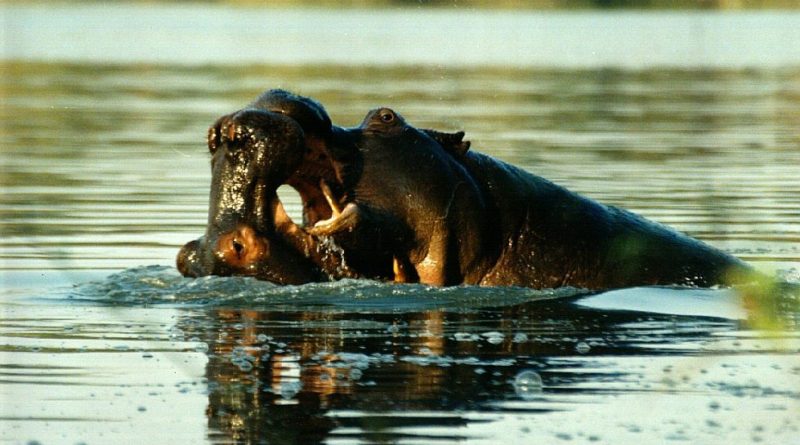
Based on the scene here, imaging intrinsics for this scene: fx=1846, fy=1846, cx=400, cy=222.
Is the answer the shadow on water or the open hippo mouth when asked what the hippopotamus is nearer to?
the open hippo mouth

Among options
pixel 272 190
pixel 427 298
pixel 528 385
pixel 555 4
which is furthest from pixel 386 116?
pixel 555 4

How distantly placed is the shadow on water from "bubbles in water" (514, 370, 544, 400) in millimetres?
11

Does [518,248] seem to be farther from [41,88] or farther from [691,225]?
[41,88]

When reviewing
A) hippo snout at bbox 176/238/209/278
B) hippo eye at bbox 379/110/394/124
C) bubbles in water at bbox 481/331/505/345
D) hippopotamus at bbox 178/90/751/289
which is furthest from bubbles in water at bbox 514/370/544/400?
hippo snout at bbox 176/238/209/278

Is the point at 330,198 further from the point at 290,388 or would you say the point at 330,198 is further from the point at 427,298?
the point at 290,388

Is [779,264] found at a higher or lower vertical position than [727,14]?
lower

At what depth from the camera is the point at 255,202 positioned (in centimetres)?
805

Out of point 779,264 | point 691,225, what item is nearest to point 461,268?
point 779,264

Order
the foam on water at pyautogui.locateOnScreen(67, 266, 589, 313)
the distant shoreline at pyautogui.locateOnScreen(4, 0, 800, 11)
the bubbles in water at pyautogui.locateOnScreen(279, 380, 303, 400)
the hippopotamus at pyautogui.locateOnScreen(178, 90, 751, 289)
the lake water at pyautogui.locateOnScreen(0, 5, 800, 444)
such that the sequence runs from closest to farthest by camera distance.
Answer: the lake water at pyautogui.locateOnScreen(0, 5, 800, 444) < the bubbles in water at pyautogui.locateOnScreen(279, 380, 303, 400) < the hippopotamus at pyautogui.locateOnScreen(178, 90, 751, 289) < the foam on water at pyautogui.locateOnScreen(67, 266, 589, 313) < the distant shoreline at pyautogui.locateOnScreen(4, 0, 800, 11)

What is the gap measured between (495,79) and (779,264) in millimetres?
28218

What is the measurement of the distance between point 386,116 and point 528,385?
1951 mm

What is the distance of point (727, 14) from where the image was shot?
100 m

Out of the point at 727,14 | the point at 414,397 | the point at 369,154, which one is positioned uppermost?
the point at 727,14

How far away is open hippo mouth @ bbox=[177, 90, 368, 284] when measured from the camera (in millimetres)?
7945
